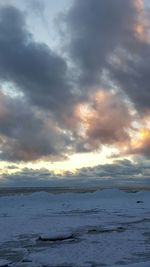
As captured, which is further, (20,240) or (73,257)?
(20,240)

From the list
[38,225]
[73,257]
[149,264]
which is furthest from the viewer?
[38,225]

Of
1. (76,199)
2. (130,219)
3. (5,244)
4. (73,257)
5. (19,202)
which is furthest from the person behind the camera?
(76,199)

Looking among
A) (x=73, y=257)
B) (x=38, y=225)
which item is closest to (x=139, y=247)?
(x=73, y=257)

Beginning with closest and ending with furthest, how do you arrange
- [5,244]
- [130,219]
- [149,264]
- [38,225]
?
[149,264], [5,244], [38,225], [130,219]

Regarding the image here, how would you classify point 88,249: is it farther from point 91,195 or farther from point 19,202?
point 91,195

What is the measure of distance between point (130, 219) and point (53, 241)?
9725 millimetres

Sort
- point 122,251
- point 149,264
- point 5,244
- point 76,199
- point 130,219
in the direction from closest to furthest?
point 149,264 < point 122,251 < point 5,244 < point 130,219 < point 76,199

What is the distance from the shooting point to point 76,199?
46.8 metres

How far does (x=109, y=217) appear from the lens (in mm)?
28953

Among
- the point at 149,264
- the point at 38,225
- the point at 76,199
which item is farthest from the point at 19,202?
the point at 149,264

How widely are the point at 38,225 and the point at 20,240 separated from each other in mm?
5027

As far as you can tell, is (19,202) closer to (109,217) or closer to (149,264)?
(109,217)

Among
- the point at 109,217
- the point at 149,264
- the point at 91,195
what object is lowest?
the point at 149,264

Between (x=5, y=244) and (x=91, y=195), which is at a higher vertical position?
(x=91, y=195)
